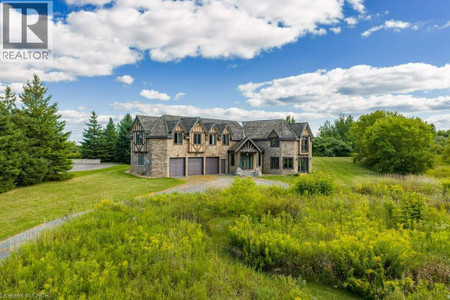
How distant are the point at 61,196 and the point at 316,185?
1807 centimetres

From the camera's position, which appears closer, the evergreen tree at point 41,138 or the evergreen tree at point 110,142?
the evergreen tree at point 41,138

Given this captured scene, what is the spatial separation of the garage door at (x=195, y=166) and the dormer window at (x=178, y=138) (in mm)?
2577

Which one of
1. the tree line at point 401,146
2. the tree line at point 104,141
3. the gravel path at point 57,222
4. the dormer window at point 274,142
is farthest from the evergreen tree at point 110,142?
the tree line at point 401,146

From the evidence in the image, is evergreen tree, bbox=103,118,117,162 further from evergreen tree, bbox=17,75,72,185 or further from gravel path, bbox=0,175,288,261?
gravel path, bbox=0,175,288,261

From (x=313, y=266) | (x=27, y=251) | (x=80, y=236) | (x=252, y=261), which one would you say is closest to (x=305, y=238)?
(x=313, y=266)

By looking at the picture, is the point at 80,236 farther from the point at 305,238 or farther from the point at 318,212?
the point at 318,212

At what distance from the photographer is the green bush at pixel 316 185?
13.5 metres

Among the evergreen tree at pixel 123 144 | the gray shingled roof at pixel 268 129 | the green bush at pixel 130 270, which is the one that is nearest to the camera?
the green bush at pixel 130 270

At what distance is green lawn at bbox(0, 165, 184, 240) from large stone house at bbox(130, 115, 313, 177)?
3.05 metres

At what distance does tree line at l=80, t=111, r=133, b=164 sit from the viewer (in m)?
45.3

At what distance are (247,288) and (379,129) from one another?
37639 millimetres

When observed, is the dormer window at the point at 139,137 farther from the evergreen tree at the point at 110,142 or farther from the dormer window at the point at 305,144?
the dormer window at the point at 305,144

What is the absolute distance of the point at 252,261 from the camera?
650 cm

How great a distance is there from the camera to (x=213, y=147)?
3123 centimetres
